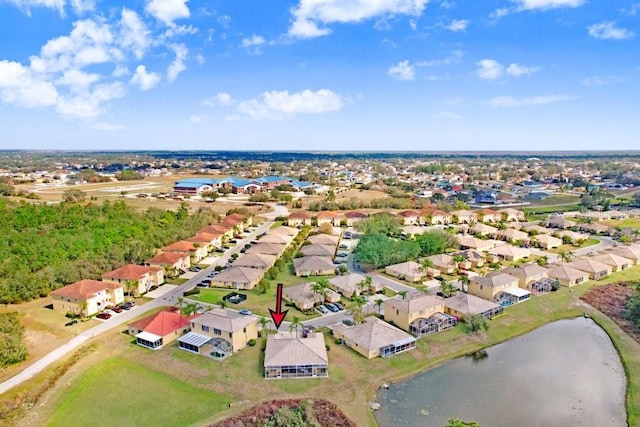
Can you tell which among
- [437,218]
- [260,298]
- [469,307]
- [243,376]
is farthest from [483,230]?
[243,376]

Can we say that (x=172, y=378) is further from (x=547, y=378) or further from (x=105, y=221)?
(x=105, y=221)

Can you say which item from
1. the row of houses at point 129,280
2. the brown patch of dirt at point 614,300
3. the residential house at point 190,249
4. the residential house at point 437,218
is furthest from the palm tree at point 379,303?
the residential house at point 437,218

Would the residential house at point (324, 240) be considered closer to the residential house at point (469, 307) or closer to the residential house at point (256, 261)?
the residential house at point (256, 261)

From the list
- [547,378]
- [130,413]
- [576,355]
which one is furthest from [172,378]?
[576,355]

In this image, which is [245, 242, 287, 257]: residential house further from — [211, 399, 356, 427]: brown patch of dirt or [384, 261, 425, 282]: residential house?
[211, 399, 356, 427]: brown patch of dirt

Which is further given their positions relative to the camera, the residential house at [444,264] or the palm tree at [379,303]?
the residential house at [444,264]

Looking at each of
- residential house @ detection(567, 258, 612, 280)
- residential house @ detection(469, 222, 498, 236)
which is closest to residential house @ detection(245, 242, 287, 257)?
residential house @ detection(469, 222, 498, 236)
